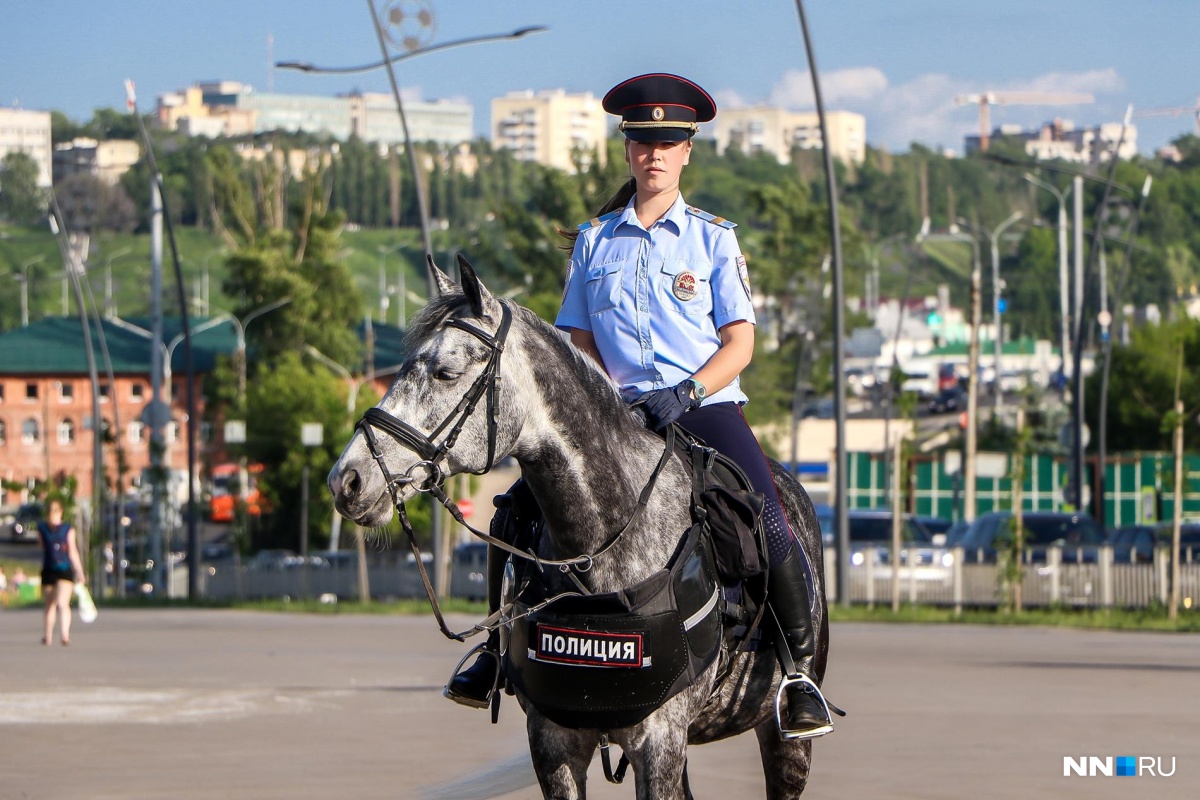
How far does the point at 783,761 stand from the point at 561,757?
5.27 feet

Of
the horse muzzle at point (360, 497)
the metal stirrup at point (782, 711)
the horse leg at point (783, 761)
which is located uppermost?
the horse muzzle at point (360, 497)

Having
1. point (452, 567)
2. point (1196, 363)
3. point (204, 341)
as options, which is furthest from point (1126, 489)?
point (204, 341)

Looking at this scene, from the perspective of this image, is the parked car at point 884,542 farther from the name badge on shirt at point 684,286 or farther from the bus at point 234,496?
the name badge on shirt at point 684,286

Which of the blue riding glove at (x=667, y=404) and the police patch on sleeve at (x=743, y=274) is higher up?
the police patch on sleeve at (x=743, y=274)

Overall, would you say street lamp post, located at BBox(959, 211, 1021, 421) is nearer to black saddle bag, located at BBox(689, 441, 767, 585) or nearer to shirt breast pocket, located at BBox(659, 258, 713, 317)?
shirt breast pocket, located at BBox(659, 258, 713, 317)

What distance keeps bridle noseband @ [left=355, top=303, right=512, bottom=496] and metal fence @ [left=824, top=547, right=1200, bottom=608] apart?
2442 centimetres

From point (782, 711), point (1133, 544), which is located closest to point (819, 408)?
point (1133, 544)

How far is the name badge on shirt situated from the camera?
639cm

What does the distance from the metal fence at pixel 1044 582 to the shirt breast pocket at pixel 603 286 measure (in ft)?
76.7

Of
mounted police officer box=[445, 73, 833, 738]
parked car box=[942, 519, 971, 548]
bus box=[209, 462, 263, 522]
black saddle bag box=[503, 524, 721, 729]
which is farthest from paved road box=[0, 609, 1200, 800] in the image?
bus box=[209, 462, 263, 522]

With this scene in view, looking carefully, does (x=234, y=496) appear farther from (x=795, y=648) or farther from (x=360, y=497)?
(x=360, y=497)

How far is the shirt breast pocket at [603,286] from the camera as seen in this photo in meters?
6.41

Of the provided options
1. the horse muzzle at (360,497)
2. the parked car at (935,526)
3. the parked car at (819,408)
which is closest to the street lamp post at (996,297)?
the parked car at (935,526)

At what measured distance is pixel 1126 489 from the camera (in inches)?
2195
